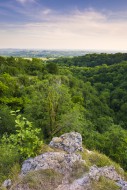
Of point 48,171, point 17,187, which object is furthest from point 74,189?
point 17,187

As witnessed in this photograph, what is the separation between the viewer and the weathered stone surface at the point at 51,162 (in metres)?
9.51

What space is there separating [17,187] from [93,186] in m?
3.14

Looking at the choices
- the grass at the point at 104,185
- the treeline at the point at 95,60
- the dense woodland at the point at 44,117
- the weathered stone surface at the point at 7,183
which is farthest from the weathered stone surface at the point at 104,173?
the treeline at the point at 95,60

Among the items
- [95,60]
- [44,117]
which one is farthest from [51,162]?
[95,60]

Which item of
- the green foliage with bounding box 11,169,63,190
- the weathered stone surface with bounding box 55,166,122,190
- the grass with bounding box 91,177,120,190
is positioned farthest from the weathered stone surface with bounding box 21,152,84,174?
the grass with bounding box 91,177,120,190

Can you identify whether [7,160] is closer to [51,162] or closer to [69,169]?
[51,162]

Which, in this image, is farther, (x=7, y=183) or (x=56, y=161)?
(x=56, y=161)

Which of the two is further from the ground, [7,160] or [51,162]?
[51,162]

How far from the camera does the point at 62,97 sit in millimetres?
28219

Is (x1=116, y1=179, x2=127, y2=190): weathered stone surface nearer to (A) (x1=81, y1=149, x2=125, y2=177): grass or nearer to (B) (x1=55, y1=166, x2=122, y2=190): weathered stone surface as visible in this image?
(B) (x1=55, y1=166, x2=122, y2=190): weathered stone surface

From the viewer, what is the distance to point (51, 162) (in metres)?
9.77

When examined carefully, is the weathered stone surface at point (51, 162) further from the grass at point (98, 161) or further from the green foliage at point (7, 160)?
the green foliage at point (7, 160)

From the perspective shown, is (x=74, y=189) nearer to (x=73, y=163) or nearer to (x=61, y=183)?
(x=61, y=183)

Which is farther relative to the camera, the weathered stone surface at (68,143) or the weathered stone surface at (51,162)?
the weathered stone surface at (68,143)
